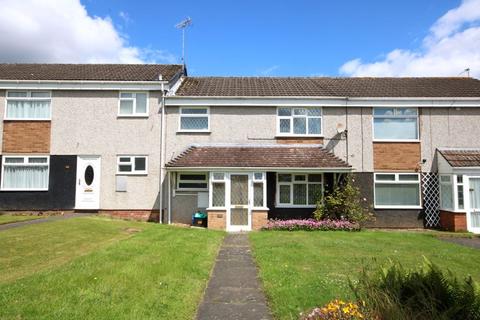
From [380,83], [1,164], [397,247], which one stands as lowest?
[397,247]

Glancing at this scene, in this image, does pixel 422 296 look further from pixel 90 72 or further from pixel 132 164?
pixel 90 72

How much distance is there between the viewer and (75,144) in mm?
16219

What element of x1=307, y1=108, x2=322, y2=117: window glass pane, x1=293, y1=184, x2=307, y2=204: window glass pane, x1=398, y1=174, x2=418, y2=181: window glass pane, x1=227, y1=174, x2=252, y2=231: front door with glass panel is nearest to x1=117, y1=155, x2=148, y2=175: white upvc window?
x1=227, y1=174, x2=252, y2=231: front door with glass panel

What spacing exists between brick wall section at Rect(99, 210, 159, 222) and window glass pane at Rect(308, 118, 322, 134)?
771 cm

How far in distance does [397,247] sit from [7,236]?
10.1m

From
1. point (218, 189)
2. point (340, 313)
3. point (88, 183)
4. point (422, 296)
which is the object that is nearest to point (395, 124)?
point (218, 189)

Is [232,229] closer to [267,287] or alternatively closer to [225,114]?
[225,114]

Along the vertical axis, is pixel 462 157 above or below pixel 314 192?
above

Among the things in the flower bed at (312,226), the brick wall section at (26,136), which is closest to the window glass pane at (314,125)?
the flower bed at (312,226)

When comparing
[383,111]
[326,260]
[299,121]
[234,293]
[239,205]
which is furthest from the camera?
[299,121]

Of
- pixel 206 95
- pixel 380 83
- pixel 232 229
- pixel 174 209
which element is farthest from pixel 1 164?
pixel 380 83

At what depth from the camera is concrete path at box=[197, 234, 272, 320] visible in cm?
472

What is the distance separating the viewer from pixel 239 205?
48.1ft

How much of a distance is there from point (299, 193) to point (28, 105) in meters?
12.5
